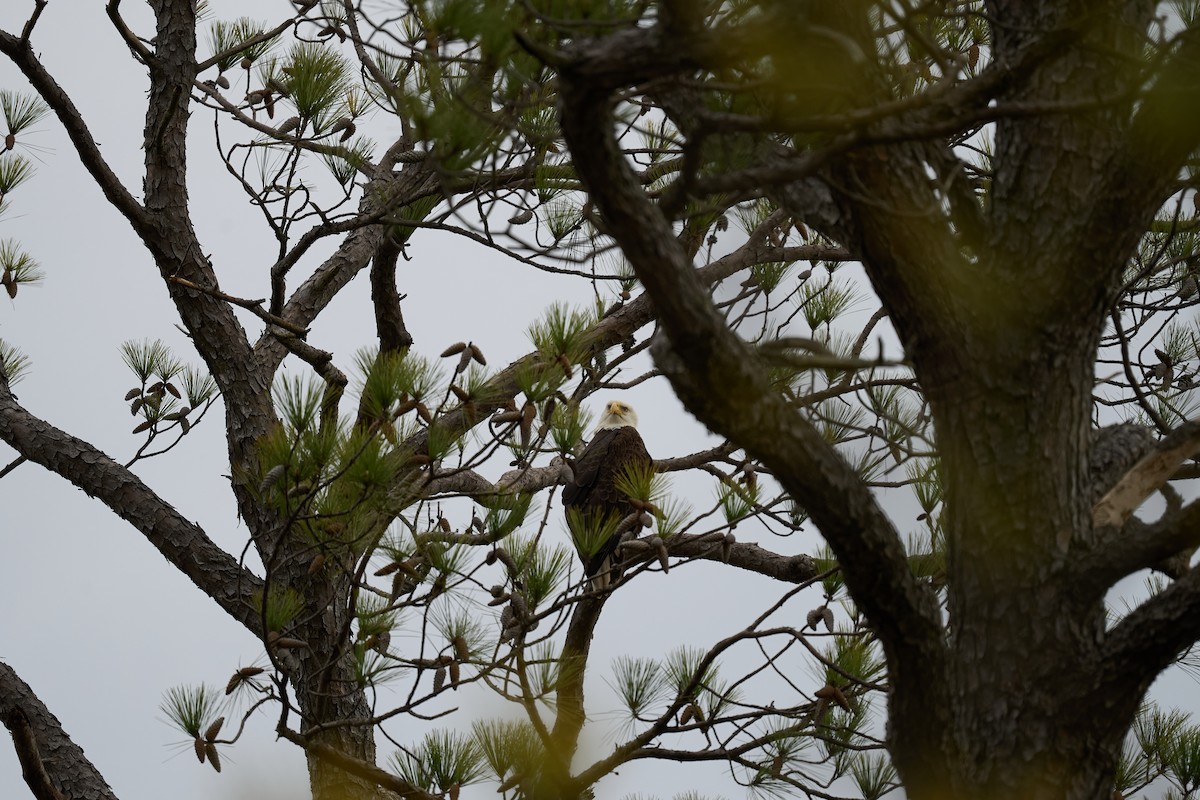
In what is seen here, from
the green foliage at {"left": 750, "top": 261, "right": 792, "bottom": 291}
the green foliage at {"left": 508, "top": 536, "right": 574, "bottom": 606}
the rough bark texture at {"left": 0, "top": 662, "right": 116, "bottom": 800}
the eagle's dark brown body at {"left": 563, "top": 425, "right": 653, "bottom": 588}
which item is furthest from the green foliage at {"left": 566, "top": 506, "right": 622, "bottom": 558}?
the eagle's dark brown body at {"left": 563, "top": 425, "right": 653, "bottom": 588}

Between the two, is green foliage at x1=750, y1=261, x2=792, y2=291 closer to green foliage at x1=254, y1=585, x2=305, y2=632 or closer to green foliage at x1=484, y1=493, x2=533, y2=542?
green foliage at x1=484, y1=493, x2=533, y2=542

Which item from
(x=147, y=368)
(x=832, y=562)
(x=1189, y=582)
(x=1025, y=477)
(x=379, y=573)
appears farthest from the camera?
(x=147, y=368)

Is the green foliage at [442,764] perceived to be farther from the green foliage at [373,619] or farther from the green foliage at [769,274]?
the green foliage at [769,274]

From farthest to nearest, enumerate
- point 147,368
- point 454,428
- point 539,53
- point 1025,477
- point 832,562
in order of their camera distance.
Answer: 1. point 147,368
2. point 832,562
3. point 454,428
4. point 1025,477
5. point 539,53

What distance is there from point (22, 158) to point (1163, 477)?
279 cm

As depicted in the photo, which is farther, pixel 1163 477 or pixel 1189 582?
pixel 1163 477

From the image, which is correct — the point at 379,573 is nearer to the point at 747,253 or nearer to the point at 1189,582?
the point at 1189,582

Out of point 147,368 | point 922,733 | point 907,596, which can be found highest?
point 147,368

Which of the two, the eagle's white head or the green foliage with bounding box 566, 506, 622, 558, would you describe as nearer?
the green foliage with bounding box 566, 506, 622, 558

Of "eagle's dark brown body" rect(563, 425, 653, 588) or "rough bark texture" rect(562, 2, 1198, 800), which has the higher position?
"eagle's dark brown body" rect(563, 425, 653, 588)

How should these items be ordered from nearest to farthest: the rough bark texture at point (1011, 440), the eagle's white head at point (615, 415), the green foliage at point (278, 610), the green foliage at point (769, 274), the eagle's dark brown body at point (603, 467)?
the rough bark texture at point (1011, 440), the green foliage at point (278, 610), the green foliage at point (769, 274), the eagle's dark brown body at point (603, 467), the eagle's white head at point (615, 415)

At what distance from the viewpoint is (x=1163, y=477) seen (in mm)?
1312

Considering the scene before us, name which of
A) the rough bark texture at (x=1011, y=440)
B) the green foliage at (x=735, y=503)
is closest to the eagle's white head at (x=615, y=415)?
the green foliage at (x=735, y=503)

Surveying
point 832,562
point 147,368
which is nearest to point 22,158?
point 147,368
